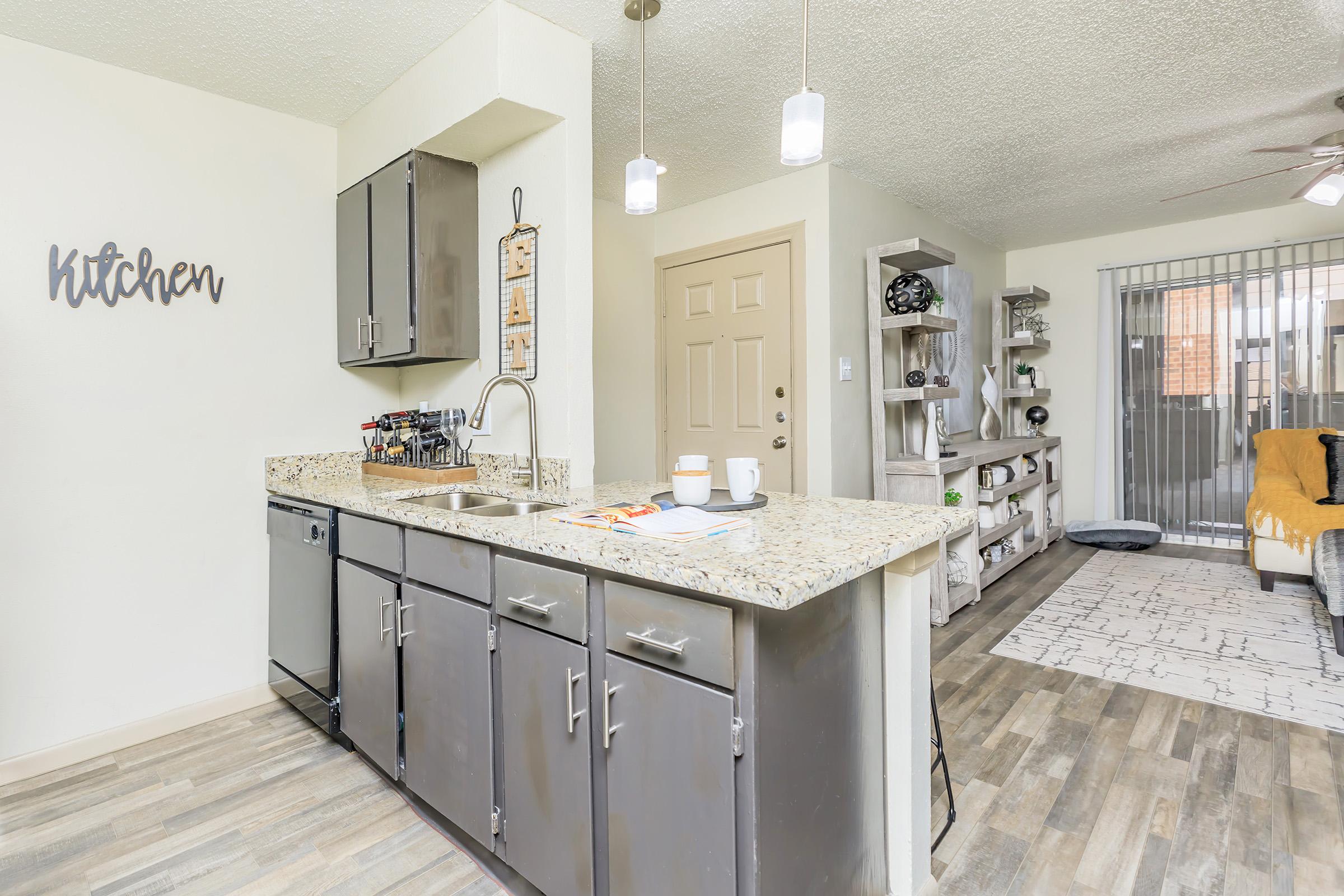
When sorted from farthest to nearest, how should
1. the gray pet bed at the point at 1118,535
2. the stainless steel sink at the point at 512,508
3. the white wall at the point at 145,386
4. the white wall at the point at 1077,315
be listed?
1. the white wall at the point at 1077,315
2. the gray pet bed at the point at 1118,535
3. the white wall at the point at 145,386
4. the stainless steel sink at the point at 512,508

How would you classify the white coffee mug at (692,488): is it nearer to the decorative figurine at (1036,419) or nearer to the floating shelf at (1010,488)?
the floating shelf at (1010,488)

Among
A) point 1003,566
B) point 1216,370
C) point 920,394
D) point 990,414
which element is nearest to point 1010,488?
point 1003,566

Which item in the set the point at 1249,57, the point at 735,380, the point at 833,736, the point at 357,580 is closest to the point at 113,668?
the point at 357,580

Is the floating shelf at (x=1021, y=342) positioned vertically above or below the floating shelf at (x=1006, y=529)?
above

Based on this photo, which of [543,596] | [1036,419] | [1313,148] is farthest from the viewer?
[1036,419]

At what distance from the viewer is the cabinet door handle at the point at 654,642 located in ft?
3.72

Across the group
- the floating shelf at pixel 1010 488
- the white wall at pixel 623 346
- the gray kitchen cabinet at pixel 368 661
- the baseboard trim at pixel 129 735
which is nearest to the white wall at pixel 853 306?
the floating shelf at pixel 1010 488

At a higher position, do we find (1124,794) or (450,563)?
(450,563)

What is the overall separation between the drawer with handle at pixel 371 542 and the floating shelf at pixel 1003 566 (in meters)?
3.32

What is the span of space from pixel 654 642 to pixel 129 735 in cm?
236

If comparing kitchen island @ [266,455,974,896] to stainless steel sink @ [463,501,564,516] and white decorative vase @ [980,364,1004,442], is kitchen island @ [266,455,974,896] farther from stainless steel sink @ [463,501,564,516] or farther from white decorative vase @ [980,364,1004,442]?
white decorative vase @ [980,364,1004,442]

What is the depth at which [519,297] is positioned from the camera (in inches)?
94.2

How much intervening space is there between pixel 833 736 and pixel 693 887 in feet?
1.19

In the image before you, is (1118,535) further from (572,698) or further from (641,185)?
(572,698)
